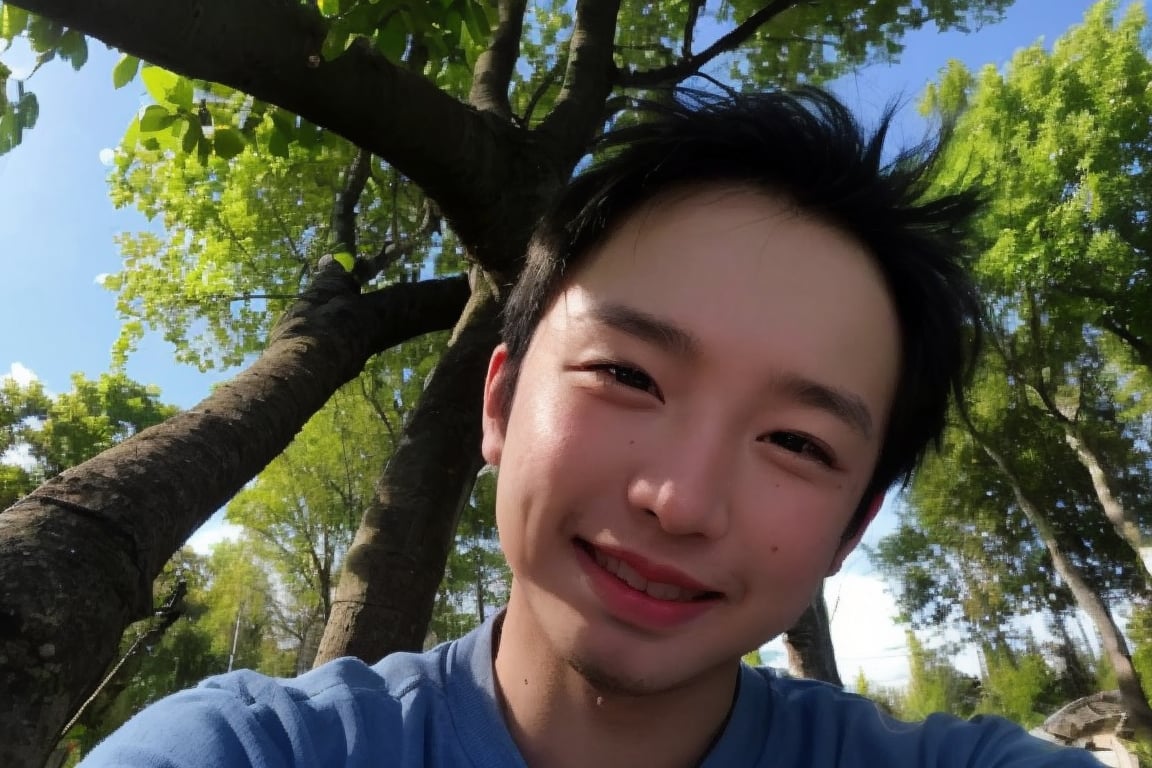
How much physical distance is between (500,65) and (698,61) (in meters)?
1.27

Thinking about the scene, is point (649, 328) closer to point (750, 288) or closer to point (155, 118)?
point (750, 288)

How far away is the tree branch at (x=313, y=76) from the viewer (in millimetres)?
1771

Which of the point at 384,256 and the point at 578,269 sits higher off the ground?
the point at 384,256

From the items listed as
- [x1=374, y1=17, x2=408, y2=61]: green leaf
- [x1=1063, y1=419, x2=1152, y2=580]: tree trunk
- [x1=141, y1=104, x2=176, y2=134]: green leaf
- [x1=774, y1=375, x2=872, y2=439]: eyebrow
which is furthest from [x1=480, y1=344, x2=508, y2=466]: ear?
[x1=1063, y1=419, x2=1152, y2=580]: tree trunk

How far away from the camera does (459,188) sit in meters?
3.02

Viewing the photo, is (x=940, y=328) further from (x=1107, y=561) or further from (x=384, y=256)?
(x=1107, y=561)

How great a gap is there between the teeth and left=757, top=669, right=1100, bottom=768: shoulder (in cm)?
50

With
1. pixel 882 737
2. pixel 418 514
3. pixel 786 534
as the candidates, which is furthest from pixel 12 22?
pixel 882 737

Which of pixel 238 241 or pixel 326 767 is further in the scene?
pixel 238 241

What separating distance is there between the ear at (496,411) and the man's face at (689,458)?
1.20ft

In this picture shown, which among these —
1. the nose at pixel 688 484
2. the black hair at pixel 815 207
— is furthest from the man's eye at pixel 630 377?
the black hair at pixel 815 207

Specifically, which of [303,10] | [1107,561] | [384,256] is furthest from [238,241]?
[1107,561]

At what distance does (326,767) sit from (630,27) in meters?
7.10

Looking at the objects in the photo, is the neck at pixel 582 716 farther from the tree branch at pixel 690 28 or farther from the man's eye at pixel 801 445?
the tree branch at pixel 690 28
